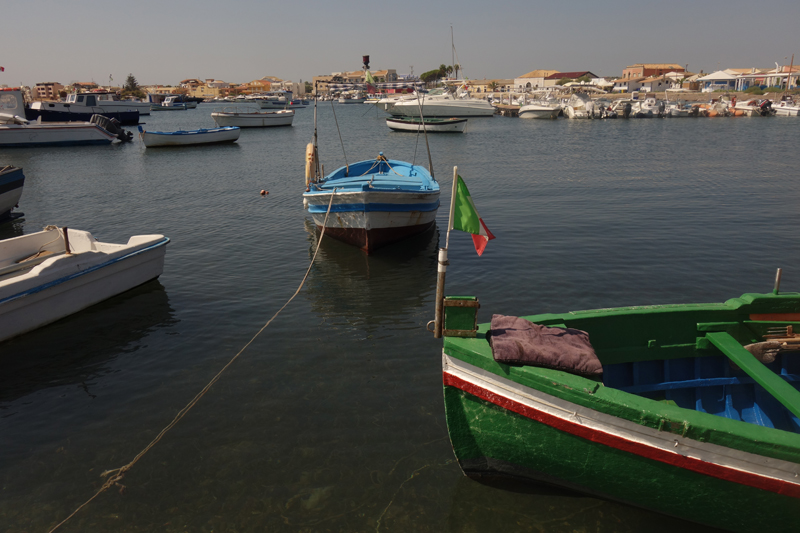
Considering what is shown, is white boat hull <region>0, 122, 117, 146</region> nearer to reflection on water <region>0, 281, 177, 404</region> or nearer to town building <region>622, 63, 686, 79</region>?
reflection on water <region>0, 281, 177, 404</region>

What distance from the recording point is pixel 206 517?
6.08 metres

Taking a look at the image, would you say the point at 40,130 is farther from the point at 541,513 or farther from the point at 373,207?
the point at 541,513

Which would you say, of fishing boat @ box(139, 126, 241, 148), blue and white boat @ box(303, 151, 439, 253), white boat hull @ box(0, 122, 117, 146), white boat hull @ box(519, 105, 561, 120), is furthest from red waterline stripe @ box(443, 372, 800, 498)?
white boat hull @ box(519, 105, 561, 120)

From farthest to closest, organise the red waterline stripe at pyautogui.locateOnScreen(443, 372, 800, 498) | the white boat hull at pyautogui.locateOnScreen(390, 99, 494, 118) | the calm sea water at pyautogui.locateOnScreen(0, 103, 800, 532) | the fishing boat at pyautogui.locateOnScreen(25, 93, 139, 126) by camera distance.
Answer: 1. the white boat hull at pyautogui.locateOnScreen(390, 99, 494, 118)
2. the fishing boat at pyautogui.locateOnScreen(25, 93, 139, 126)
3. the calm sea water at pyautogui.locateOnScreen(0, 103, 800, 532)
4. the red waterline stripe at pyautogui.locateOnScreen(443, 372, 800, 498)

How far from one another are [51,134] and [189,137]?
37.5 feet

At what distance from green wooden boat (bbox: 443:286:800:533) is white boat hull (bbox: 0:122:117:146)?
5087cm

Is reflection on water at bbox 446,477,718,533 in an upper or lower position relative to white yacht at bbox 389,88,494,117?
lower

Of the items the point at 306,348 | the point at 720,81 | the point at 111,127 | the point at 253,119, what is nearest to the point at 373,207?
the point at 306,348

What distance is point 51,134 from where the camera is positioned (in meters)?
44.8

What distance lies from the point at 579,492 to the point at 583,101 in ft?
289

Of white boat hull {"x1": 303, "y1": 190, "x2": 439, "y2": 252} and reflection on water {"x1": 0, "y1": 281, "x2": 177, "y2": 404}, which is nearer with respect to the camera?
reflection on water {"x1": 0, "y1": 281, "x2": 177, "y2": 404}

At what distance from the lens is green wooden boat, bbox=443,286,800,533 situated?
4832mm

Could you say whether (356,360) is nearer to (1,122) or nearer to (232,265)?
(232,265)

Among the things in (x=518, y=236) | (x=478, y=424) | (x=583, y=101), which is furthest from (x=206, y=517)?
(x=583, y=101)
